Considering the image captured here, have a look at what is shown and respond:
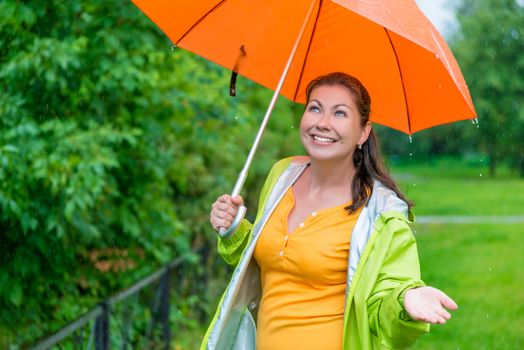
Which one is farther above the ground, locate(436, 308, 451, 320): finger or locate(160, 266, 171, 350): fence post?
locate(436, 308, 451, 320): finger

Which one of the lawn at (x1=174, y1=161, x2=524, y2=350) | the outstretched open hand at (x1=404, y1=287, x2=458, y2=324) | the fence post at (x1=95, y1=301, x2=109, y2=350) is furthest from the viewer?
the lawn at (x1=174, y1=161, x2=524, y2=350)

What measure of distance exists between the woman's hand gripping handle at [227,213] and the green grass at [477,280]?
529cm

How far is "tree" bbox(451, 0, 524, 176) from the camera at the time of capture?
54500 mm

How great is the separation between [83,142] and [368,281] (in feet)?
7.89

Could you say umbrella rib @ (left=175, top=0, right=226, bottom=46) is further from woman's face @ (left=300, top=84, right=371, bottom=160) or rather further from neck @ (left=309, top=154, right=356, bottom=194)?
neck @ (left=309, top=154, right=356, bottom=194)

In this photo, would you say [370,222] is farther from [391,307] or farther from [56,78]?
[56,78]

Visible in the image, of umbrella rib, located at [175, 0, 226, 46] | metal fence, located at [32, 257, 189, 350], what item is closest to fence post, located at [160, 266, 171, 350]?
metal fence, located at [32, 257, 189, 350]

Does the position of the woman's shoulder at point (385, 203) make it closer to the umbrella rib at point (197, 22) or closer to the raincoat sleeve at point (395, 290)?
the raincoat sleeve at point (395, 290)

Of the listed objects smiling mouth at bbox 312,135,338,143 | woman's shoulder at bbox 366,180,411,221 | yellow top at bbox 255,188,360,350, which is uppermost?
smiling mouth at bbox 312,135,338,143

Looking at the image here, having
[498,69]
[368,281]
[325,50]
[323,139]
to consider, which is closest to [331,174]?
[323,139]

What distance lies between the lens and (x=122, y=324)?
19.7 ft

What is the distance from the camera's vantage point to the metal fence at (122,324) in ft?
14.6

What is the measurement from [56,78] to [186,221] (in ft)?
13.1

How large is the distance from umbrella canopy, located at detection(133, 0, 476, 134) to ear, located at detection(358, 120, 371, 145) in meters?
0.35
